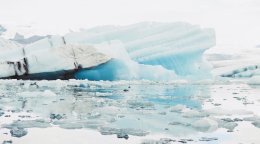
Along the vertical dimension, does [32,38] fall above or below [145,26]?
above

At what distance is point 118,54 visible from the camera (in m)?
18.5

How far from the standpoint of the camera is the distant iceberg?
56.9 feet

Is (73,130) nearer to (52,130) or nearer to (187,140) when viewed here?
(52,130)

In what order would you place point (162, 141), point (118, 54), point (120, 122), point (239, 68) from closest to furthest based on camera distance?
point (162, 141)
point (120, 122)
point (118, 54)
point (239, 68)

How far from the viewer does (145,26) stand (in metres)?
21.4

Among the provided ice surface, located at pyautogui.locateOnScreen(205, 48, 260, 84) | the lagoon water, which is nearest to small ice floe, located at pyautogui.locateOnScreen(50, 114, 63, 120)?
the lagoon water

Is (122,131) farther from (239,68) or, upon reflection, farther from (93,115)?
(239,68)

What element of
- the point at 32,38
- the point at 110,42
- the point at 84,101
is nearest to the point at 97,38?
the point at 110,42

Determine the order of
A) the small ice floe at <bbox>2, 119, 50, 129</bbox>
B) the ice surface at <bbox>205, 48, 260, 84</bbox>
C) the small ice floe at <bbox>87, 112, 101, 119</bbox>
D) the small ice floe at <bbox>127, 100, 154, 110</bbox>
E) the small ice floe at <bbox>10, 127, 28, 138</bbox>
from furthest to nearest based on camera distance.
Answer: the ice surface at <bbox>205, 48, 260, 84</bbox>
the small ice floe at <bbox>127, 100, 154, 110</bbox>
the small ice floe at <bbox>87, 112, 101, 119</bbox>
the small ice floe at <bbox>2, 119, 50, 129</bbox>
the small ice floe at <bbox>10, 127, 28, 138</bbox>

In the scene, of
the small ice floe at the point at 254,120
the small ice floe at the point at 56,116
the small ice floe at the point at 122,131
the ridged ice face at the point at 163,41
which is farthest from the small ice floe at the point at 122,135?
the ridged ice face at the point at 163,41

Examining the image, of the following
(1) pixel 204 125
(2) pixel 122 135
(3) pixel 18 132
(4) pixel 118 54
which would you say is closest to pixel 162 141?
(2) pixel 122 135

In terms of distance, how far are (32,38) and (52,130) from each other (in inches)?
2582

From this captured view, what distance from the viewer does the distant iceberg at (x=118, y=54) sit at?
17.3 m

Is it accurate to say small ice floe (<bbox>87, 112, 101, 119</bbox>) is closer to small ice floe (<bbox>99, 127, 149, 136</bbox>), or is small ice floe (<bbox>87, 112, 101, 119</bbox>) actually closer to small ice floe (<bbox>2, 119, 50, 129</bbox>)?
small ice floe (<bbox>2, 119, 50, 129</bbox>)
